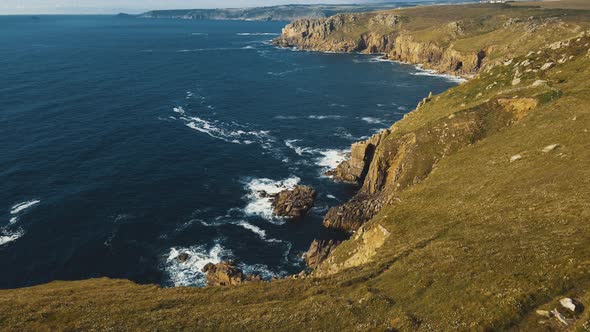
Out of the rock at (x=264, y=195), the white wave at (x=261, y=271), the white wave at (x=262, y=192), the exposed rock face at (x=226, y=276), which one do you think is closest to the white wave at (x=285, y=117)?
the white wave at (x=262, y=192)

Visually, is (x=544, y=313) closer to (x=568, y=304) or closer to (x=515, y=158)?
(x=568, y=304)

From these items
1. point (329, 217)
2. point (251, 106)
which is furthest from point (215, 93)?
point (329, 217)

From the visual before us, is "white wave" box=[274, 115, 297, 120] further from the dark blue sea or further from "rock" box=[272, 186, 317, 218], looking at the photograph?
"rock" box=[272, 186, 317, 218]

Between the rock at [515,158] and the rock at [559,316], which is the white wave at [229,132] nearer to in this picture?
the rock at [515,158]

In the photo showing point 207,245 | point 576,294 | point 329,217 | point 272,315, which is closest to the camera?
point 576,294

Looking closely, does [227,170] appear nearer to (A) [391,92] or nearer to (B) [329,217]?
(B) [329,217]

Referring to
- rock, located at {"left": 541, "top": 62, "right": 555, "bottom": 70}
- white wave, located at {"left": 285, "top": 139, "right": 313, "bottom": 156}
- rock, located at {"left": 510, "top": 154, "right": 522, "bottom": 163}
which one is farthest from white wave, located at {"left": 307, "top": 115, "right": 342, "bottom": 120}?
rock, located at {"left": 510, "top": 154, "right": 522, "bottom": 163}
